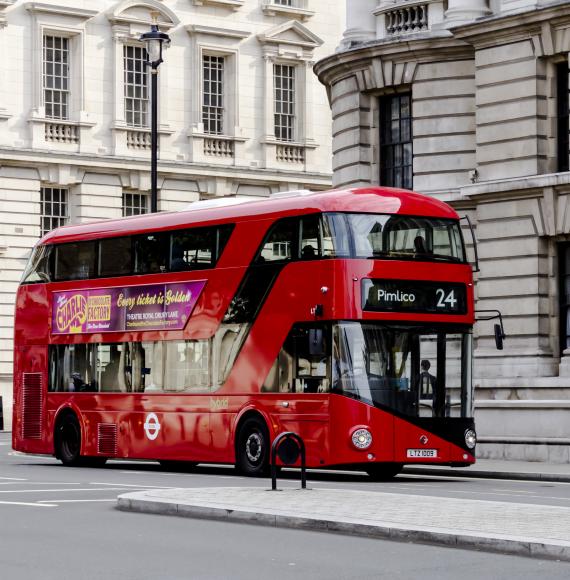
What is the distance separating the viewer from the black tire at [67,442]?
96.6ft

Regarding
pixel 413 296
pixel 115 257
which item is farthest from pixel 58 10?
pixel 413 296

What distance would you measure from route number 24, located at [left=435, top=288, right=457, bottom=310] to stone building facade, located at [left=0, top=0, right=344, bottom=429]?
29571mm

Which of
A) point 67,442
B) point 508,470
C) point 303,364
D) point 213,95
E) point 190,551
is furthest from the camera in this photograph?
point 213,95

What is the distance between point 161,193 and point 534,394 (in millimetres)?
26451

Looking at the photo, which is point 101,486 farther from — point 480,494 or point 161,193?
point 161,193

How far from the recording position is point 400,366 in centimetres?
2383

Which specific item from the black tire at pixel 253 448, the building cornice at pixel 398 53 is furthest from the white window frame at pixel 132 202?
the black tire at pixel 253 448

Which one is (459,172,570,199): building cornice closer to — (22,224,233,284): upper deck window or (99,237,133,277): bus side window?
(22,224,233,284): upper deck window

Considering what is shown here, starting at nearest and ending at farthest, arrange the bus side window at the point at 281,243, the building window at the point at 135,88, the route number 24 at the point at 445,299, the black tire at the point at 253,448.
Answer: the route number 24 at the point at 445,299 → the bus side window at the point at 281,243 → the black tire at the point at 253,448 → the building window at the point at 135,88

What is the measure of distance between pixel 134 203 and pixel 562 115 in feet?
85.3

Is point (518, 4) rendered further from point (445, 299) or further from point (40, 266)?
point (40, 266)

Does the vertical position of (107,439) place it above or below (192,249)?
below

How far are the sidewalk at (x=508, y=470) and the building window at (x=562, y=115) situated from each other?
5938 millimetres

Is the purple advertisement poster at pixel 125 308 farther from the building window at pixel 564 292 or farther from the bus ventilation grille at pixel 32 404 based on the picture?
the building window at pixel 564 292
